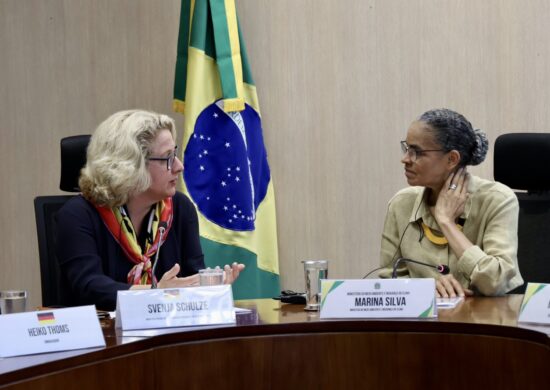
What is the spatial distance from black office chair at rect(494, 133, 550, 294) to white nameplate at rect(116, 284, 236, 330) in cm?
123

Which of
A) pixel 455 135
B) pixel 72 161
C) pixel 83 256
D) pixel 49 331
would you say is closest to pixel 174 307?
pixel 49 331

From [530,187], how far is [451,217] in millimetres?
317

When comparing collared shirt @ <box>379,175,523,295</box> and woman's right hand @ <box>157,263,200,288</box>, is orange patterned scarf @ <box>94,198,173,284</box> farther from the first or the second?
collared shirt @ <box>379,175,523,295</box>

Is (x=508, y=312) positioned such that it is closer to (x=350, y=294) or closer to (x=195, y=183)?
(x=350, y=294)

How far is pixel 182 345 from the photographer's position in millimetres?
1938

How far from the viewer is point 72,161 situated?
9.75ft

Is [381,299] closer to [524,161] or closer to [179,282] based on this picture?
[179,282]

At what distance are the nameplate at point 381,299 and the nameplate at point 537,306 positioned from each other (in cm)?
21

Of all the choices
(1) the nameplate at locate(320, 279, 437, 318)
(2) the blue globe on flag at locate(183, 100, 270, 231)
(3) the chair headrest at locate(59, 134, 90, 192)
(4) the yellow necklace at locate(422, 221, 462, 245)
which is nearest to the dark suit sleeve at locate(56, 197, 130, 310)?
(3) the chair headrest at locate(59, 134, 90, 192)

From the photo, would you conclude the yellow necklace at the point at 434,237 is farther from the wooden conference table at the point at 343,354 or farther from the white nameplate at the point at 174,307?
the white nameplate at the point at 174,307

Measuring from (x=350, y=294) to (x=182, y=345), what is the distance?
44cm

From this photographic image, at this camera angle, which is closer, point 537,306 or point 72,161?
point 537,306

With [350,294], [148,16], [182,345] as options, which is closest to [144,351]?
[182,345]

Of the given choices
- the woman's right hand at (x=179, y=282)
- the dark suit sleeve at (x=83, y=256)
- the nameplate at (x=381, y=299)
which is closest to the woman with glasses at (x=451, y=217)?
the nameplate at (x=381, y=299)
